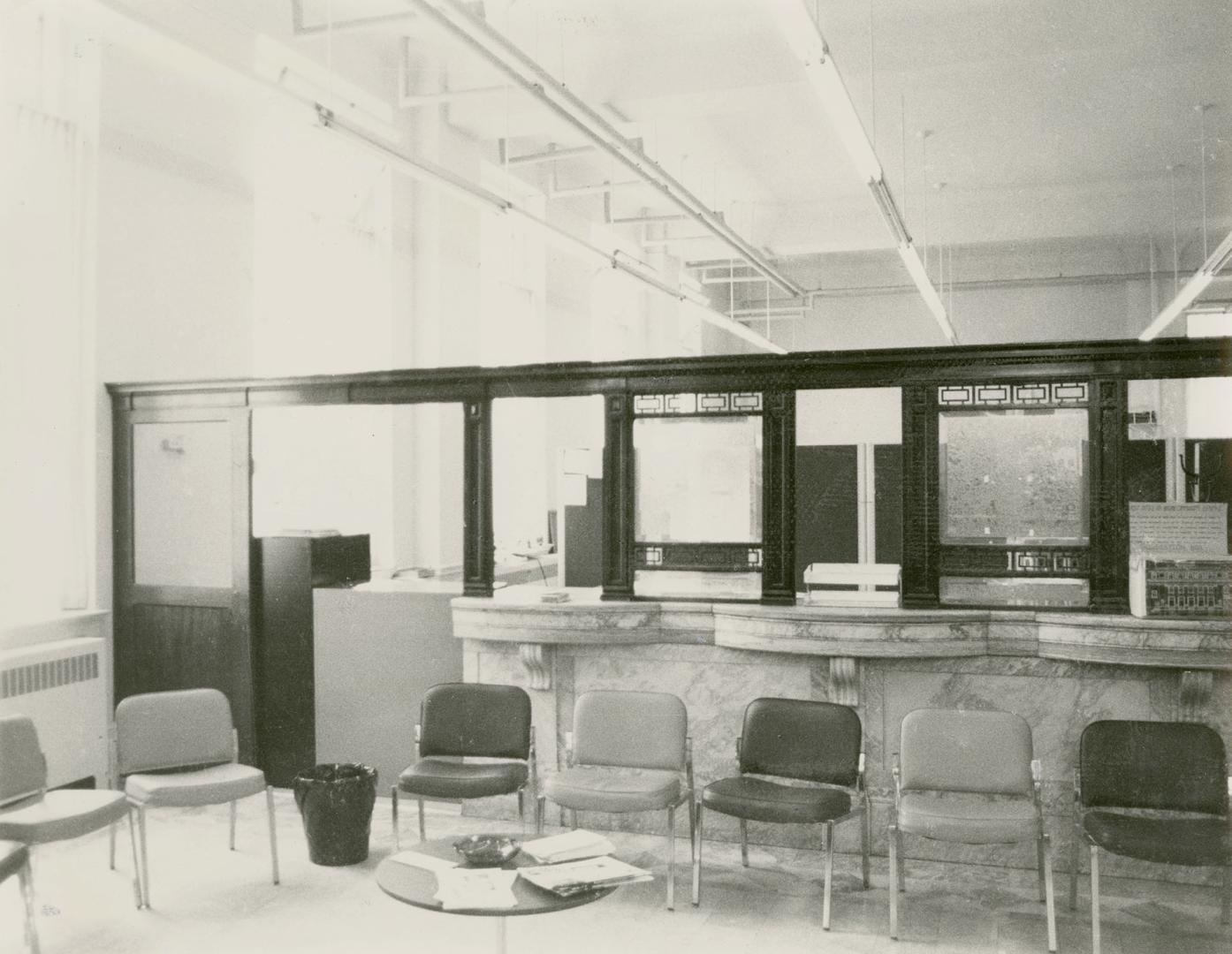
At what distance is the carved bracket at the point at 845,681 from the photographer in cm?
545

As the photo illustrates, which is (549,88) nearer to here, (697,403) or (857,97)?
(697,403)

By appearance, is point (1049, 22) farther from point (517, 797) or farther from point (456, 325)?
point (517, 797)

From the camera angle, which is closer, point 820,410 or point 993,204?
point 993,204

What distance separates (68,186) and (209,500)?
196 centimetres

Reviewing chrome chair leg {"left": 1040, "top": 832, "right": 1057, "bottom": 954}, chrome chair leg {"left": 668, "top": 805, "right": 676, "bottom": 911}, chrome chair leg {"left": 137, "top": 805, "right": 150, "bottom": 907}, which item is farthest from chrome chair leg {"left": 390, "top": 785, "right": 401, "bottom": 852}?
chrome chair leg {"left": 1040, "top": 832, "right": 1057, "bottom": 954}

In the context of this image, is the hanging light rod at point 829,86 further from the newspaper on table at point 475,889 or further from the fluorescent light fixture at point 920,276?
the newspaper on table at point 475,889

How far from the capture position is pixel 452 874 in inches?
142

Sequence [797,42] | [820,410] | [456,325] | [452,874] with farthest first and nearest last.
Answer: [820,410], [456,325], [797,42], [452,874]

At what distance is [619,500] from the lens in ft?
19.6

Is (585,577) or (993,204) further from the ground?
(993,204)

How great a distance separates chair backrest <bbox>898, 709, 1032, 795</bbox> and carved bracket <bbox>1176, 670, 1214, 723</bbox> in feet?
2.72

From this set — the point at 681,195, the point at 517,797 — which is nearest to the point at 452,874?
the point at 517,797

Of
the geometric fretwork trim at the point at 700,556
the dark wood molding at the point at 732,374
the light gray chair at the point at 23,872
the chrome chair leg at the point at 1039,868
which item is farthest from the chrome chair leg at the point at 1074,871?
the light gray chair at the point at 23,872

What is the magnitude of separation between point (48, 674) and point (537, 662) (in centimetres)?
264
